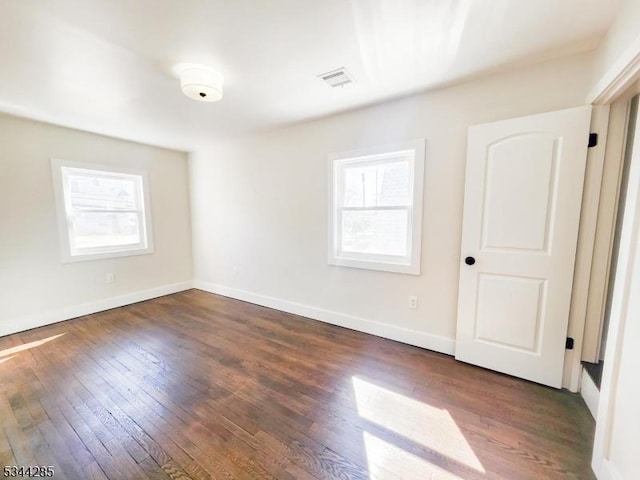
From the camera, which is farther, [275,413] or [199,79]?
[199,79]

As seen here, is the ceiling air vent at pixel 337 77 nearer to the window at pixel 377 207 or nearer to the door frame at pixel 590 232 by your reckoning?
the window at pixel 377 207

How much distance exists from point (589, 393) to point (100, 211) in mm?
5415

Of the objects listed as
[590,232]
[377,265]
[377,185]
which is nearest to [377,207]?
[377,185]

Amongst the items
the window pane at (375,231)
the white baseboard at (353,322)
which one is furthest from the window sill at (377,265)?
the white baseboard at (353,322)

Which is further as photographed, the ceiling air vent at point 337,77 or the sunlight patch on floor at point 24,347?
the sunlight patch on floor at point 24,347

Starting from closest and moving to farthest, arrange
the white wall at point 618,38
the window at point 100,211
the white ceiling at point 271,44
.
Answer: the white wall at point 618,38 → the white ceiling at point 271,44 → the window at point 100,211

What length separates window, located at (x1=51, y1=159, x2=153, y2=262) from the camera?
321 cm

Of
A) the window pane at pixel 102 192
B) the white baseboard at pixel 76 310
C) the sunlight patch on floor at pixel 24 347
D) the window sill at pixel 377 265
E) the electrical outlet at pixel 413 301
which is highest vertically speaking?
the window pane at pixel 102 192

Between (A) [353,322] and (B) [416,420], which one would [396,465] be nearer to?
(B) [416,420]

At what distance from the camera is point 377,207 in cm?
275

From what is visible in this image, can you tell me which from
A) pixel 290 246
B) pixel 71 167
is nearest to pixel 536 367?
pixel 290 246

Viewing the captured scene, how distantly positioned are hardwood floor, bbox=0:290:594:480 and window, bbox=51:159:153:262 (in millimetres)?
1268

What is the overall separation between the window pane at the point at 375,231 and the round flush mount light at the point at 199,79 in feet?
5.65

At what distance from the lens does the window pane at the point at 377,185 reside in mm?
2598
